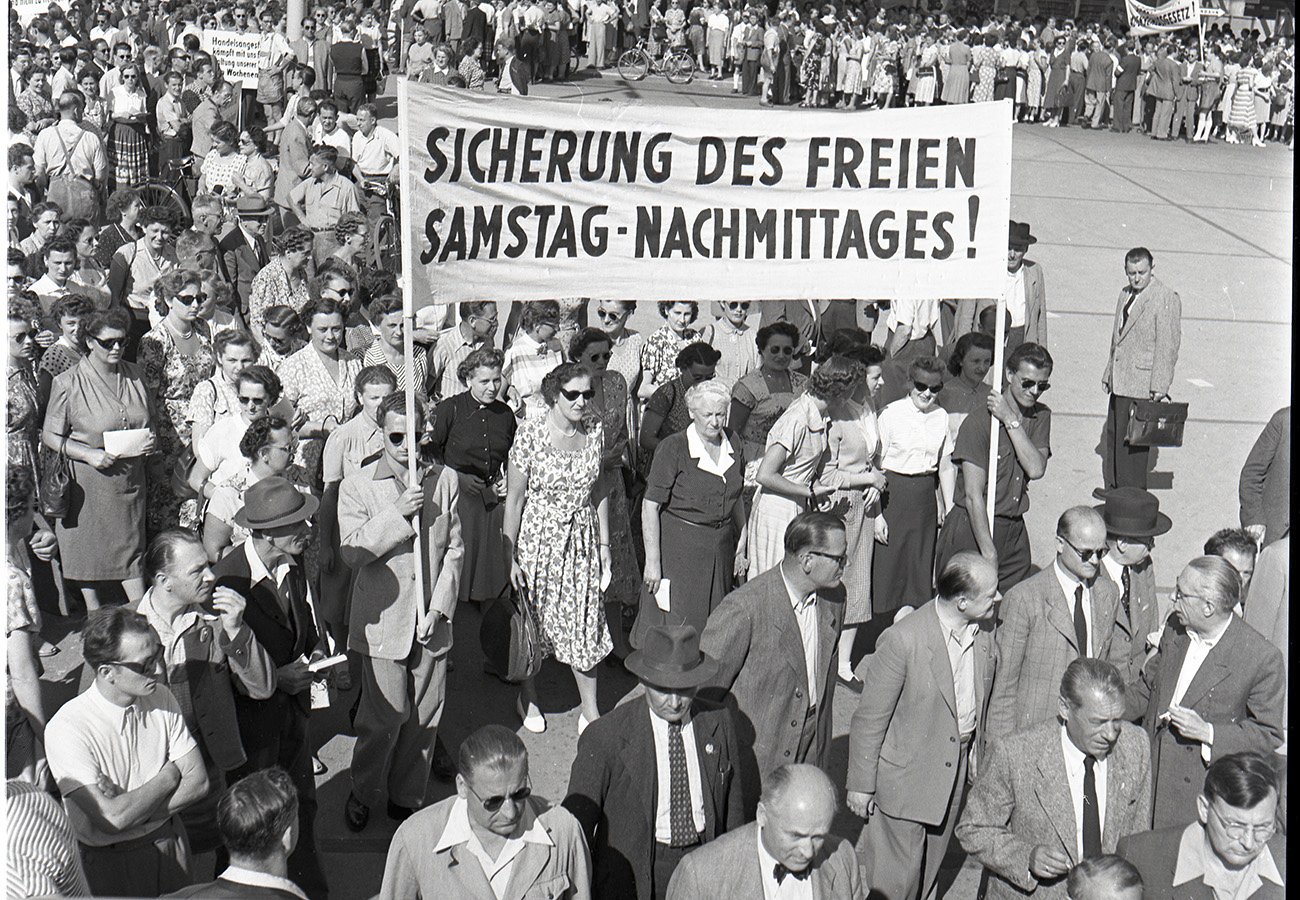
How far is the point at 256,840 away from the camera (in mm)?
4039

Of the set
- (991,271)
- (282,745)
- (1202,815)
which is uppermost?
(991,271)

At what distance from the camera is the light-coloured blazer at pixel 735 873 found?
4195 mm

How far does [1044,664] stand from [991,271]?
1.83 meters

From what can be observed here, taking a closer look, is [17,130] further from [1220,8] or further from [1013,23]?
[1220,8]

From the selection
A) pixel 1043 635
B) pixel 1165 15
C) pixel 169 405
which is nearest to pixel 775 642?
pixel 1043 635

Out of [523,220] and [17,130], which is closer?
[523,220]

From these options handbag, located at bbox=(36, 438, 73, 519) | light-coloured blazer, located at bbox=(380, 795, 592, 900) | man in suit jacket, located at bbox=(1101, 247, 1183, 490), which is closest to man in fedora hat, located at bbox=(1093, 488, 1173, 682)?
light-coloured blazer, located at bbox=(380, 795, 592, 900)

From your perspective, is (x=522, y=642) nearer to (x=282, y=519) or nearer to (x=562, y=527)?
(x=562, y=527)

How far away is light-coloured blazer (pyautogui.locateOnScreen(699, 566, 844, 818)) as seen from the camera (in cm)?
538

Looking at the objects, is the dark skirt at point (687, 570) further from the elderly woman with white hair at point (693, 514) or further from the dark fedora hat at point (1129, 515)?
the dark fedora hat at point (1129, 515)

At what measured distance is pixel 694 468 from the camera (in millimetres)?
6867

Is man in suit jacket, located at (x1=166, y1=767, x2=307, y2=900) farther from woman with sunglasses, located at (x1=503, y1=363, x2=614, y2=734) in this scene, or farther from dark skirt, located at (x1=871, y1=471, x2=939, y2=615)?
dark skirt, located at (x1=871, y1=471, x2=939, y2=615)

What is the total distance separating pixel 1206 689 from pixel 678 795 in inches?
74.0

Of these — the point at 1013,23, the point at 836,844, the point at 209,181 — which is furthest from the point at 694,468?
the point at 1013,23
